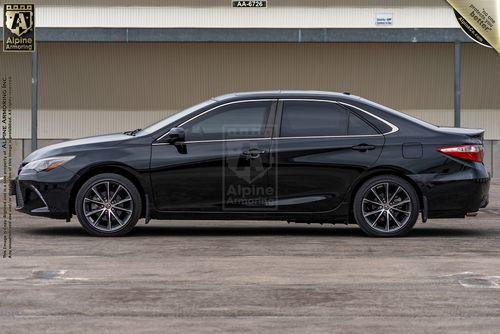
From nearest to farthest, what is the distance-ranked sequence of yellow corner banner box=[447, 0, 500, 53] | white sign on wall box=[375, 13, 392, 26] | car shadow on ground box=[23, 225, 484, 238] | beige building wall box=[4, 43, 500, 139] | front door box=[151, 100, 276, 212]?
front door box=[151, 100, 276, 212] < car shadow on ground box=[23, 225, 484, 238] < yellow corner banner box=[447, 0, 500, 53] < white sign on wall box=[375, 13, 392, 26] < beige building wall box=[4, 43, 500, 139]

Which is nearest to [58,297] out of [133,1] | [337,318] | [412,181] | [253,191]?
[337,318]

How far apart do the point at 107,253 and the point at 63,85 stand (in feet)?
64.0

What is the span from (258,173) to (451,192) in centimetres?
202

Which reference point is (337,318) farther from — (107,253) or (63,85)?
(63,85)

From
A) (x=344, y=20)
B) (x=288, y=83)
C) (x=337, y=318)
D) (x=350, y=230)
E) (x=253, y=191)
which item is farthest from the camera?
(x=288, y=83)

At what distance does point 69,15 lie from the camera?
2881cm

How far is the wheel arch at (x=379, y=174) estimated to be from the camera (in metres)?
12.7

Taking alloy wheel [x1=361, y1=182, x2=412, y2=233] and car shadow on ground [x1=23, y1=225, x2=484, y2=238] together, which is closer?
alloy wheel [x1=361, y1=182, x2=412, y2=233]

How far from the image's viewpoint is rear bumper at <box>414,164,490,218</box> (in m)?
12.7

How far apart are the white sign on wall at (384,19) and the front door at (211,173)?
16.6 metres

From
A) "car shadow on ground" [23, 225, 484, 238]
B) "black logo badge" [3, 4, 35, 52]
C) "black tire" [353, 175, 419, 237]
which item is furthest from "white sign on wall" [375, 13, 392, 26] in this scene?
"black tire" [353, 175, 419, 237]

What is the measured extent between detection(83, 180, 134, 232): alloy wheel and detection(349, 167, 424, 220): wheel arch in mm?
2284

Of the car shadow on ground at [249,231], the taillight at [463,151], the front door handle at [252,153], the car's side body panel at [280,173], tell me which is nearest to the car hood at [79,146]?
the car's side body panel at [280,173]

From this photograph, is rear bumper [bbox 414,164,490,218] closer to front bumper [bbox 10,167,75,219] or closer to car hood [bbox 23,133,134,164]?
car hood [bbox 23,133,134,164]
